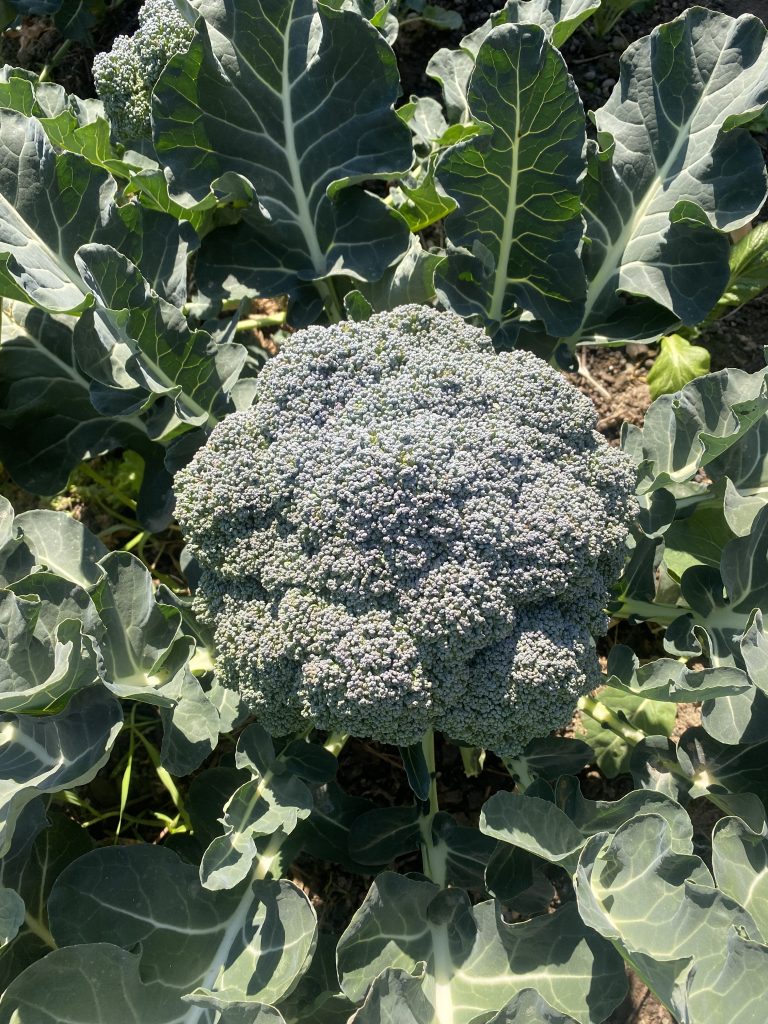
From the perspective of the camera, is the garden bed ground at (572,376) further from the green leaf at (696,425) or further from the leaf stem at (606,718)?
the green leaf at (696,425)

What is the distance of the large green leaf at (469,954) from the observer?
187 cm

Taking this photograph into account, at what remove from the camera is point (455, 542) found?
6.49 ft

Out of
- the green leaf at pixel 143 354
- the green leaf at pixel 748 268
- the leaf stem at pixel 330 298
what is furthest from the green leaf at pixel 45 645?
the green leaf at pixel 748 268

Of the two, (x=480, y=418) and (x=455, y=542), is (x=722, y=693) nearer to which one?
(x=455, y=542)

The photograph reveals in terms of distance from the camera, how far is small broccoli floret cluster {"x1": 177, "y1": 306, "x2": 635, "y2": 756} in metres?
1.96

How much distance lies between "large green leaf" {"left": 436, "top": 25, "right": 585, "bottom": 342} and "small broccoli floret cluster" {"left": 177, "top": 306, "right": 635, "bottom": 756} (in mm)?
388

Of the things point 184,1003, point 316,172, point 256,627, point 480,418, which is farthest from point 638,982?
point 316,172

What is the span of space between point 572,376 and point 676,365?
40 centimetres

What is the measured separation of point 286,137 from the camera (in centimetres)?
242

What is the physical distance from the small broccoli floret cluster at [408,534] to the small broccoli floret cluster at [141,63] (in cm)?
88

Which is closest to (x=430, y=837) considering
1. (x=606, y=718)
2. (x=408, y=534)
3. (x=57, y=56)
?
(x=606, y=718)

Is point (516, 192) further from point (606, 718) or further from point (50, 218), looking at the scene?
point (606, 718)

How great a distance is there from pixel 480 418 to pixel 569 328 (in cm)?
63

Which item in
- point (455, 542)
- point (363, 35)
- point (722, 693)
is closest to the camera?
point (722, 693)
